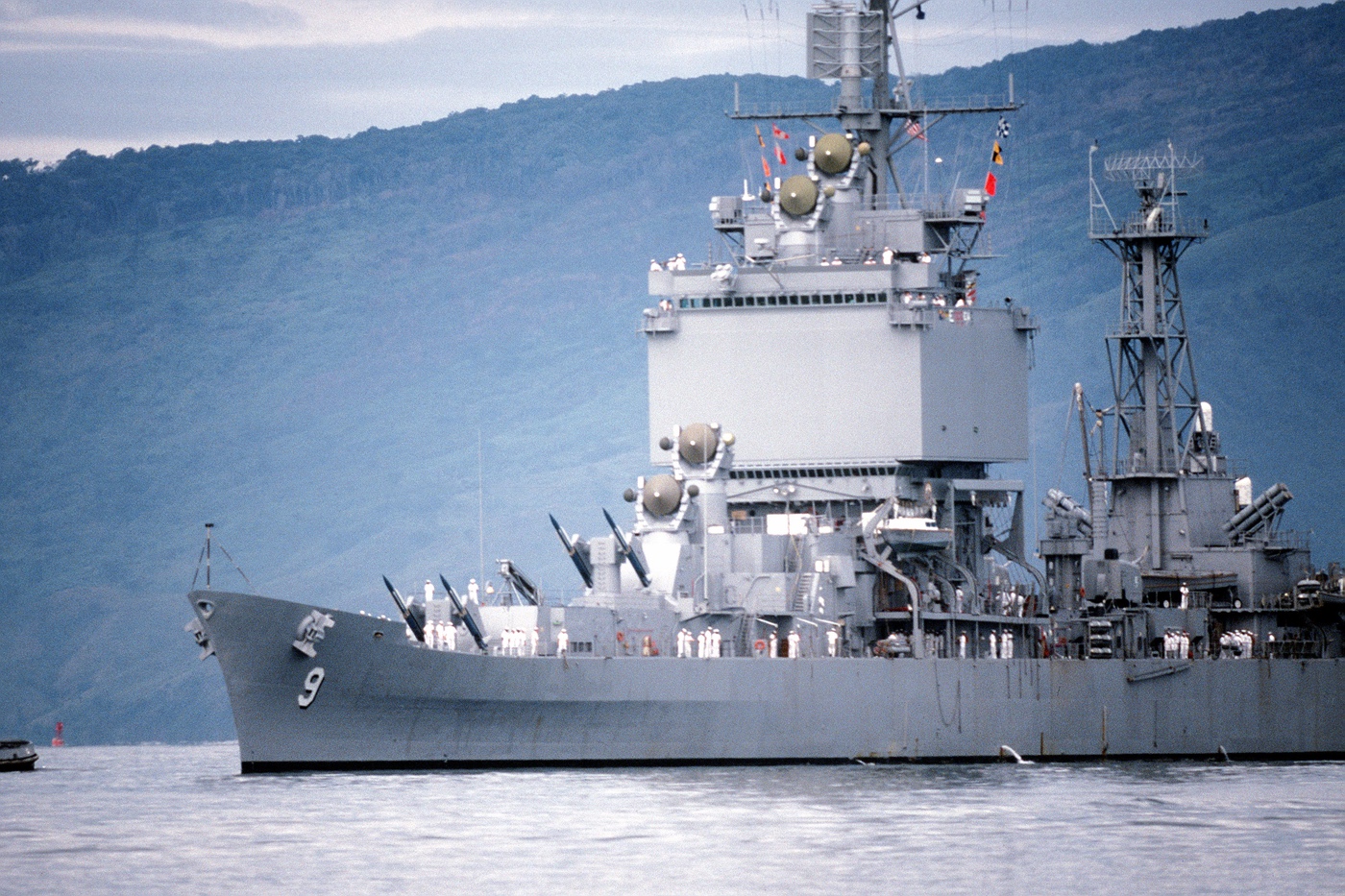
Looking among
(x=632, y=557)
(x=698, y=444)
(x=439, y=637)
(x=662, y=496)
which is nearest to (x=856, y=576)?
(x=698, y=444)

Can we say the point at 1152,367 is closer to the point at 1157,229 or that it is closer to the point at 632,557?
the point at 1157,229

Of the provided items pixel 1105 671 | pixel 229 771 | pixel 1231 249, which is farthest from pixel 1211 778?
pixel 1231 249

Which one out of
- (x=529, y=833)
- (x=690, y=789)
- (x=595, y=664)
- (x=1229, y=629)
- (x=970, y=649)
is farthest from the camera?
Answer: (x=1229, y=629)

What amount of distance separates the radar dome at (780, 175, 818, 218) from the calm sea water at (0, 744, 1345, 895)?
38.6 feet

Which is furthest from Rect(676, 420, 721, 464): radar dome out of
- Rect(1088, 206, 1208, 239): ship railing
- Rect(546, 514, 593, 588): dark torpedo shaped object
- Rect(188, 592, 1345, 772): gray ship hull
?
Rect(1088, 206, 1208, 239): ship railing

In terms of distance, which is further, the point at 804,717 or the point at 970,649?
the point at 970,649

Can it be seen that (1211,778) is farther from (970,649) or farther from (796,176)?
(796,176)

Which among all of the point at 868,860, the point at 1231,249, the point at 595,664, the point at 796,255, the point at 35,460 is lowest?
the point at 868,860

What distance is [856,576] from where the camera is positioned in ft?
157

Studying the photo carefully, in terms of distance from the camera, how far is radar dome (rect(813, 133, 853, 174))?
1993 inches

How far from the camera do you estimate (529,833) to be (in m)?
34.0

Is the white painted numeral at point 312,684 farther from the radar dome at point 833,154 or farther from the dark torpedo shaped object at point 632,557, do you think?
the radar dome at point 833,154

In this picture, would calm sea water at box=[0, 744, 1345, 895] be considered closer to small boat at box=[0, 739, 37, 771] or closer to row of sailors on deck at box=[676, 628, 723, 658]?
row of sailors on deck at box=[676, 628, 723, 658]

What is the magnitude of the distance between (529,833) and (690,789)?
6153mm
